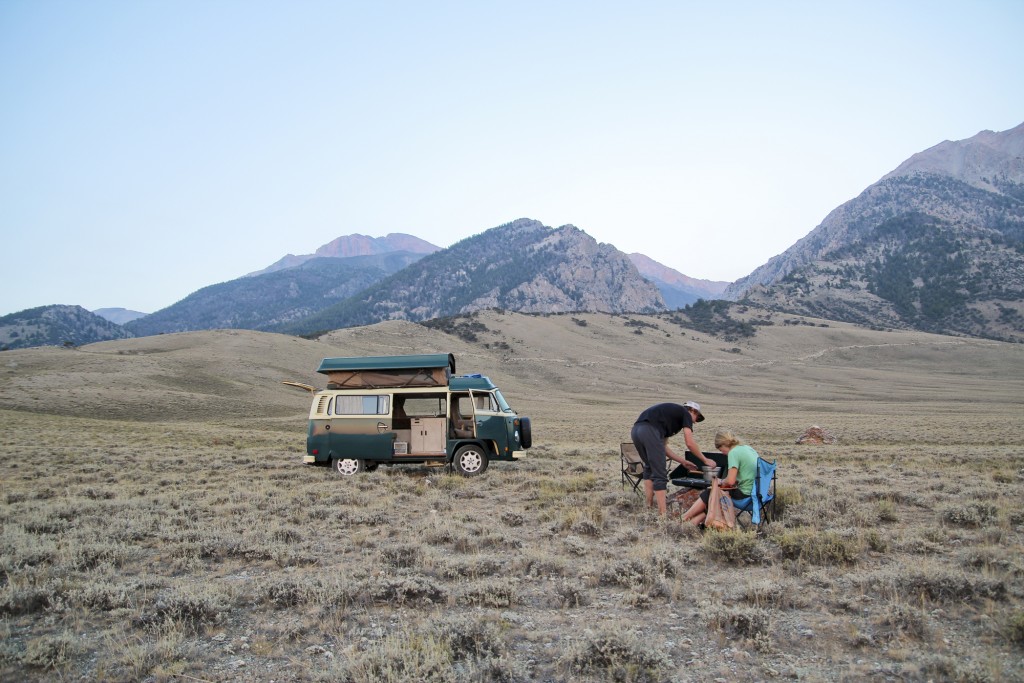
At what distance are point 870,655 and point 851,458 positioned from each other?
1626 cm

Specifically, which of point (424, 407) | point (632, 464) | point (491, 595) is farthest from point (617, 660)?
point (424, 407)

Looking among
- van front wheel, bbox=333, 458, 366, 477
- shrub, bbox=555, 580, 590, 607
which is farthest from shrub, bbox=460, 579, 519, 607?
van front wheel, bbox=333, 458, 366, 477

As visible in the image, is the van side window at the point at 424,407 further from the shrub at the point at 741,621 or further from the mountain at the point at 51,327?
the mountain at the point at 51,327

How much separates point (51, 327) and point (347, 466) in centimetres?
18721

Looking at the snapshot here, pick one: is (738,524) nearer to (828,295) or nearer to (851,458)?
(851,458)

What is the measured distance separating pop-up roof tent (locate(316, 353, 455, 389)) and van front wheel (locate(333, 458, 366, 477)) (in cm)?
180

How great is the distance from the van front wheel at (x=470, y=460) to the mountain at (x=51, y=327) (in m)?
174

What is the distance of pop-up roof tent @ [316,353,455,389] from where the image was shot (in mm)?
15023

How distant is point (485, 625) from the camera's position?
5.39 meters

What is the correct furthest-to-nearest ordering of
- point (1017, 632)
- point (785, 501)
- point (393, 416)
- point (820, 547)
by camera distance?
point (393, 416)
point (785, 501)
point (820, 547)
point (1017, 632)

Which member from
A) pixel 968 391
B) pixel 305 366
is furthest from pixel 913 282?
pixel 305 366

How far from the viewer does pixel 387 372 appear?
15.2 meters

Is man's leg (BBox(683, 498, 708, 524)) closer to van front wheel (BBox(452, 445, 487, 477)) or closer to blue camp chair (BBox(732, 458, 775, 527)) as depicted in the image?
blue camp chair (BBox(732, 458, 775, 527))

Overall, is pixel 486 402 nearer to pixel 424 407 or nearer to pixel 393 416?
pixel 424 407
